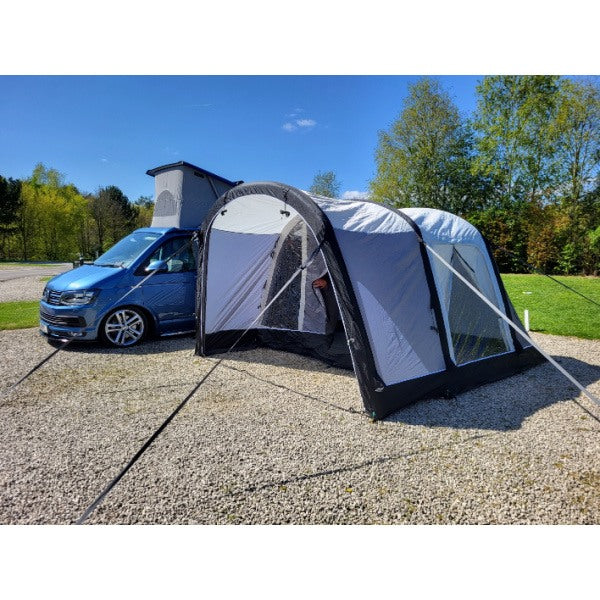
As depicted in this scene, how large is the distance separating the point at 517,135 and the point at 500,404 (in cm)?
1993

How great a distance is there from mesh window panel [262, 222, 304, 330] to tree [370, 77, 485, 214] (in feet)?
59.5

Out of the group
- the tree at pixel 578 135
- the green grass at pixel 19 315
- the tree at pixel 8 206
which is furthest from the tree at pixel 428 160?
the tree at pixel 8 206

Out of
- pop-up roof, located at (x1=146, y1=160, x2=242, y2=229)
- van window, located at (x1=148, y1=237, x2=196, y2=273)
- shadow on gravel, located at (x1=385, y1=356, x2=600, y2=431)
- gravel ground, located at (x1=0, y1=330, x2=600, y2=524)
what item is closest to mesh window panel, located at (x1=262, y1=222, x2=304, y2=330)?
gravel ground, located at (x1=0, y1=330, x2=600, y2=524)

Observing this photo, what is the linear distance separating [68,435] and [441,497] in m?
2.99

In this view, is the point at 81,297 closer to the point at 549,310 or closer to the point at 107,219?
the point at 549,310

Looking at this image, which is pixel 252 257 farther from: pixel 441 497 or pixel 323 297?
pixel 441 497

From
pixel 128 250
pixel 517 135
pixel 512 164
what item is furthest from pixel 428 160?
pixel 128 250

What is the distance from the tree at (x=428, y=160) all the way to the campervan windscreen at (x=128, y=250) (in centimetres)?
1802

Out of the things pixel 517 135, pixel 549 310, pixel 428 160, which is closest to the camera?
pixel 549 310

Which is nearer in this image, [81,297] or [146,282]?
[81,297]

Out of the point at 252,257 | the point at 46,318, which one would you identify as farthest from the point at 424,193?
the point at 46,318

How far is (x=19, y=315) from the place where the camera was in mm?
9312

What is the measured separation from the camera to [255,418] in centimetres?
402

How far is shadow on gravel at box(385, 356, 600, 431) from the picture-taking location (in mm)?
3943
